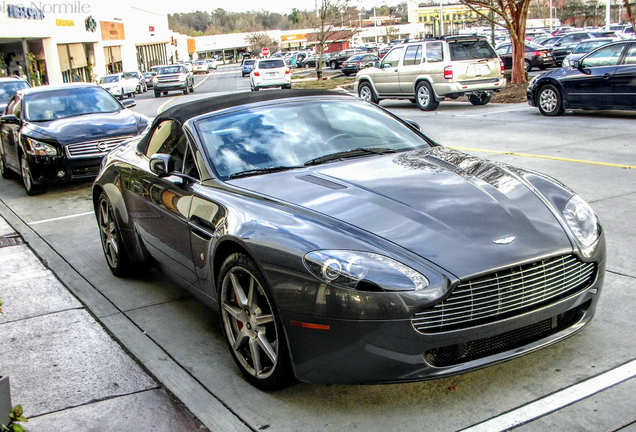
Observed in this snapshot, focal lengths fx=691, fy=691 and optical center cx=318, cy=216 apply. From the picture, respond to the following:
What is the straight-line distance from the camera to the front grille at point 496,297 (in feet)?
10.3

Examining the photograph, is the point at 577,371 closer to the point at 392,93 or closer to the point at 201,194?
the point at 201,194

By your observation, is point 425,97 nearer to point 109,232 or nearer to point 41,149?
point 41,149

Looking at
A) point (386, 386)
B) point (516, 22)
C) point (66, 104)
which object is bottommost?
point (386, 386)

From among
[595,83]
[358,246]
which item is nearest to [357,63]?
[595,83]

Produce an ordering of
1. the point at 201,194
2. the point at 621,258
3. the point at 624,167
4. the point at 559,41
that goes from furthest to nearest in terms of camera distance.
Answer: the point at 559,41 → the point at 624,167 → the point at 621,258 → the point at 201,194

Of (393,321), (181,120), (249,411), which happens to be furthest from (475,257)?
(181,120)

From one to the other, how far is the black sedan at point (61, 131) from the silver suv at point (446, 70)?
30.8 ft

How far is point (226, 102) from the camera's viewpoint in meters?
5.12

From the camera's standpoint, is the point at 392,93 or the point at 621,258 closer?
the point at 621,258

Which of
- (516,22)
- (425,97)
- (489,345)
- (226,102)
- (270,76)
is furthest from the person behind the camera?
(270,76)

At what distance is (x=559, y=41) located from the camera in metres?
37.1

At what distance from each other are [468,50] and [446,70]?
3.07ft

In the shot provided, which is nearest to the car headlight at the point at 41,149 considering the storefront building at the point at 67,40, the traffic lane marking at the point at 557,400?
the traffic lane marking at the point at 557,400

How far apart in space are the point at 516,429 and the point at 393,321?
29.6 inches
